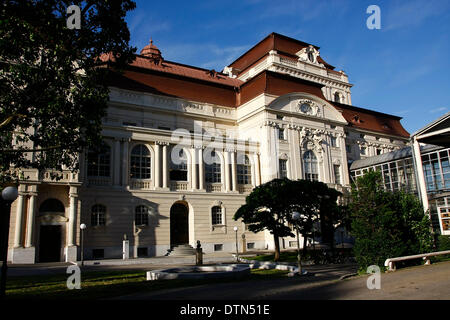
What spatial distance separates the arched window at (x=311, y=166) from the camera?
42375 millimetres

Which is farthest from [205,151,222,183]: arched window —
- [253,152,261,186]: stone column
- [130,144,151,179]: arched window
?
[130,144,151,179]: arched window

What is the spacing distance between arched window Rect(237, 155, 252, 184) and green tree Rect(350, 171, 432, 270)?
70.7 feet

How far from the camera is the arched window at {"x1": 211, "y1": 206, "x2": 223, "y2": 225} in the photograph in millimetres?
35750

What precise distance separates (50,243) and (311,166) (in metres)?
28.5

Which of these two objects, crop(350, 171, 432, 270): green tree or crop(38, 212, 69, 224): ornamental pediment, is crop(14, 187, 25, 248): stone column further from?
crop(350, 171, 432, 270): green tree

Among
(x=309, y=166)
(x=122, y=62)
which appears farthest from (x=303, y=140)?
(x=122, y=62)

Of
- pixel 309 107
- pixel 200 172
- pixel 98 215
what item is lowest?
pixel 98 215

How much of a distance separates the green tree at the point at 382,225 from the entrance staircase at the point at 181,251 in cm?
1850

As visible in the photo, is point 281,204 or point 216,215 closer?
point 281,204

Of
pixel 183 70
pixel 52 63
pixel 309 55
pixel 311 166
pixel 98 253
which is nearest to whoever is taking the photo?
pixel 52 63

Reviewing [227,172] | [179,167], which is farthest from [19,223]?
[227,172]

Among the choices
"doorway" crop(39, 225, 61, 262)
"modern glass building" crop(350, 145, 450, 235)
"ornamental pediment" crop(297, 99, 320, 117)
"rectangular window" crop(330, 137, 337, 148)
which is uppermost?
"ornamental pediment" crop(297, 99, 320, 117)

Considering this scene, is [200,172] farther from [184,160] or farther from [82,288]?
[82,288]

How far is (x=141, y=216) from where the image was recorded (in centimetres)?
3209
